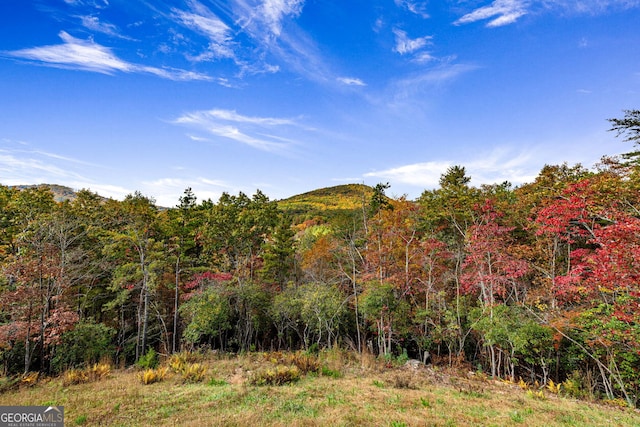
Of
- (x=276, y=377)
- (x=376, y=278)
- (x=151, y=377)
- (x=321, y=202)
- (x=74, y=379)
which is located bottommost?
(x=74, y=379)

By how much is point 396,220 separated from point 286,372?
12.4 metres

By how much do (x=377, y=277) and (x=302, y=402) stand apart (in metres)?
11.2

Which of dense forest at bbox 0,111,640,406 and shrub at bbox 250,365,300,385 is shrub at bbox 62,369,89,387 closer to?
dense forest at bbox 0,111,640,406

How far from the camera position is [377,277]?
18625 millimetres

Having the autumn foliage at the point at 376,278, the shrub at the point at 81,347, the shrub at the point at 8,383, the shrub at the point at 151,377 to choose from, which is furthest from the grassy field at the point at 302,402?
the autumn foliage at the point at 376,278

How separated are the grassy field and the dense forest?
11.8ft

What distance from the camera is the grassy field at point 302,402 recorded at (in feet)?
23.1

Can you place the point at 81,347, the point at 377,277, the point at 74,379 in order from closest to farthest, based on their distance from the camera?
the point at 74,379, the point at 81,347, the point at 377,277

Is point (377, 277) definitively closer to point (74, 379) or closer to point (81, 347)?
point (74, 379)

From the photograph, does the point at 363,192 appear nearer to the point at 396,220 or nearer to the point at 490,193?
the point at 396,220

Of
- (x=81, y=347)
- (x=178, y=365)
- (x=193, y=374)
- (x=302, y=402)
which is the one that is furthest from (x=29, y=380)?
(x=302, y=402)

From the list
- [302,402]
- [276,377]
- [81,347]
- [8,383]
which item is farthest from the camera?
[81,347]

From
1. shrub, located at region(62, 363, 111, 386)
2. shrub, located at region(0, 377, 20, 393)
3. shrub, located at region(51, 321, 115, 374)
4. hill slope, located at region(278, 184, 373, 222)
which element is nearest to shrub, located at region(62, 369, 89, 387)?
shrub, located at region(62, 363, 111, 386)

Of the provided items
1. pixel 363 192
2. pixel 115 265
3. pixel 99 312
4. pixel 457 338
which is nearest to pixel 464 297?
pixel 457 338
